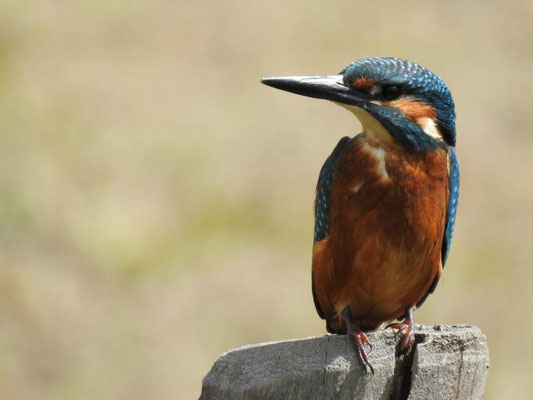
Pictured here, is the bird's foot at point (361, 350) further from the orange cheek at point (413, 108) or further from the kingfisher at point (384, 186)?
the orange cheek at point (413, 108)

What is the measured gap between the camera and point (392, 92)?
4090 mm

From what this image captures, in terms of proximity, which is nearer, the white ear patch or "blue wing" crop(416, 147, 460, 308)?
the white ear patch

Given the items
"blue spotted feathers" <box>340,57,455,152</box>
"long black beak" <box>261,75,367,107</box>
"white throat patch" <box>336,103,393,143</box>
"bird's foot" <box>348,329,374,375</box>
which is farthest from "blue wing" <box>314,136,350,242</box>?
"bird's foot" <box>348,329,374,375</box>

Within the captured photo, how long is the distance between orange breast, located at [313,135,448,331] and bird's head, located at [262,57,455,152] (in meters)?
0.07

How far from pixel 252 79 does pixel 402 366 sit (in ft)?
24.4

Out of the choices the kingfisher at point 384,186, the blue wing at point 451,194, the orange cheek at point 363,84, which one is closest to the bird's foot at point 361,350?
the kingfisher at point 384,186

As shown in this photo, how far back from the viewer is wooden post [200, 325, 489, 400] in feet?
9.30

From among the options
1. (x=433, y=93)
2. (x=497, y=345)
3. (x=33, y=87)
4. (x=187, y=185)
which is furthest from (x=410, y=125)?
(x=33, y=87)

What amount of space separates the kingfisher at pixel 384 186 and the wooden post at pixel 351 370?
2.84ft

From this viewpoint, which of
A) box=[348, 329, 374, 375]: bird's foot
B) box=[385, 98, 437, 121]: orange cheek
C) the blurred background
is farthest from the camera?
the blurred background

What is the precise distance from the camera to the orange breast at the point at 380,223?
4180 mm

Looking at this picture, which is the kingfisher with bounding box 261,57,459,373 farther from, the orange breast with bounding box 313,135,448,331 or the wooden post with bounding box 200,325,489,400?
the wooden post with bounding box 200,325,489,400

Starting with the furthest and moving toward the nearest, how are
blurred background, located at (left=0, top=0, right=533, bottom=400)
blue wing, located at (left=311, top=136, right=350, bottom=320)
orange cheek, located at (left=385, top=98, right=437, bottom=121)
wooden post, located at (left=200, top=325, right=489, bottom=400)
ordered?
blurred background, located at (left=0, top=0, right=533, bottom=400) < blue wing, located at (left=311, top=136, right=350, bottom=320) < orange cheek, located at (left=385, top=98, right=437, bottom=121) < wooden post, located at (left=200, top=325, right=489, bottom=400)

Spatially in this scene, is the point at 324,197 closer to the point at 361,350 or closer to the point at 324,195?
the point at 324,195
